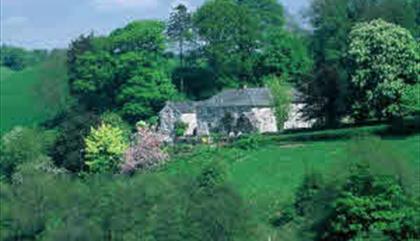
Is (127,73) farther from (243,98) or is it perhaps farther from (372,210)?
(372,210)

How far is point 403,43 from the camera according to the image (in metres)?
65.8

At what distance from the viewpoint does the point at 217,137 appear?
236ft

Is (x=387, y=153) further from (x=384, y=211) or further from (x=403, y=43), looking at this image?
(x=403, y=43)

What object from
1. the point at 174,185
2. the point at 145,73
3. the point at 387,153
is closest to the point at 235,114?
the point at 145,73

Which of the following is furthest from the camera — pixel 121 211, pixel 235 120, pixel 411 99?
pixel 235 120

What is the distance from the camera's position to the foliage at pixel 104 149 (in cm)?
6762

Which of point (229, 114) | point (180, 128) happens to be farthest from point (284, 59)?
point (180, 128)

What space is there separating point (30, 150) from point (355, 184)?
128 ft

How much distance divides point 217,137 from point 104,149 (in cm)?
704

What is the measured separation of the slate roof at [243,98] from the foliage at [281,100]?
102cm

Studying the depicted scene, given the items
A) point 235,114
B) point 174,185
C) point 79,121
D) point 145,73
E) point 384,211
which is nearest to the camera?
point 384,211

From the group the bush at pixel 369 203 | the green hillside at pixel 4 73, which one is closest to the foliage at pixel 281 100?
the bush at pixel 369 203

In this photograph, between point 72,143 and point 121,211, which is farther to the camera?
point 72,143

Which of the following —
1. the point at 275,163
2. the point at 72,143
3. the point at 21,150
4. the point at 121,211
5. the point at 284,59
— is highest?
the point at 284,59
